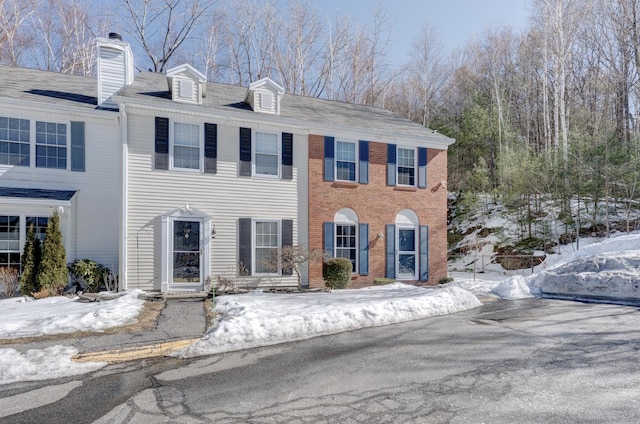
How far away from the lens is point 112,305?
321 inches

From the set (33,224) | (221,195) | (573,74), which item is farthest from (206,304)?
(573,74)

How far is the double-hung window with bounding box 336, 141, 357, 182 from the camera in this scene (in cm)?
1348

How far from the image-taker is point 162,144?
1115 centimetres

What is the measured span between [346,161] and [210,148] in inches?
181

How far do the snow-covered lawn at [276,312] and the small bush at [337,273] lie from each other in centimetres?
298

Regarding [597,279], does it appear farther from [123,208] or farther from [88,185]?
[88,185]

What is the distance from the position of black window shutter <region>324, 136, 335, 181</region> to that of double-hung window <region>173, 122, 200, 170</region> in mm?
4111

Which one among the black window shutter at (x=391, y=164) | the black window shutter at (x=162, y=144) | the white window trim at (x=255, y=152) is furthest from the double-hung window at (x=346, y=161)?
the black window shutter at (x=162, y=144)

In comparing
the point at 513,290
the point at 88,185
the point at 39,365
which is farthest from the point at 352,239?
the point at 39,365

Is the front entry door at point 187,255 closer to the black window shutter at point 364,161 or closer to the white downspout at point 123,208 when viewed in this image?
the white downspout at point 123,208

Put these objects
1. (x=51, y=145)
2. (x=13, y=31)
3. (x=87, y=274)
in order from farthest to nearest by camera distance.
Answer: (x=13, y=31), (x=51, y=145), (x=87, y=274)

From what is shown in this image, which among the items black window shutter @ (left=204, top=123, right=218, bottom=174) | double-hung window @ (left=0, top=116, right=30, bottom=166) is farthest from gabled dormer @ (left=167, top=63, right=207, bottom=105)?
double-hung window @ (left=0, top=116, right=30, bottom=166)

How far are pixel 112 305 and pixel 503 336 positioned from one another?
7.55m

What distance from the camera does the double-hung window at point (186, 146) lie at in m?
11.4
